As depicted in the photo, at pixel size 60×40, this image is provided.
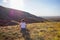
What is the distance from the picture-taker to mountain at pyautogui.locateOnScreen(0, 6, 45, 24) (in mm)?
5285

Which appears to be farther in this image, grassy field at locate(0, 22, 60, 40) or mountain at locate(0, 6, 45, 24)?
mountain at locate(0, 6, 45, 24)

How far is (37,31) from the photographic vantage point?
5.27 metres

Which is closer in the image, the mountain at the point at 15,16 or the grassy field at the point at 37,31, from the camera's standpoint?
the grassy field at the point at 37,31

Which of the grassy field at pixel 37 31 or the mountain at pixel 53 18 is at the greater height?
the mountain at pixel 53 18

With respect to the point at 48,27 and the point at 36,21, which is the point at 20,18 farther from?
the point at 48,27

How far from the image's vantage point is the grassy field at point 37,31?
5078mm

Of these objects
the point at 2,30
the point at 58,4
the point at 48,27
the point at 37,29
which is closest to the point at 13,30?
the point at 2,30

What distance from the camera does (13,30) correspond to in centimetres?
522

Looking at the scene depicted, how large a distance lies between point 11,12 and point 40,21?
1.02 metres

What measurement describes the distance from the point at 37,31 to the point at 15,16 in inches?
34.2

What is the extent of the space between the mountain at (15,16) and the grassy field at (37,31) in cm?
18

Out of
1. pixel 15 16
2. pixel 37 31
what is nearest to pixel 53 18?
pixel 37 31

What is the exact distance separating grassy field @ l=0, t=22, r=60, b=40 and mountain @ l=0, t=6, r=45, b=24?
18 centimetres

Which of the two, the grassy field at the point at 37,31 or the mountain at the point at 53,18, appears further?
the mountain at the point at 53,18
